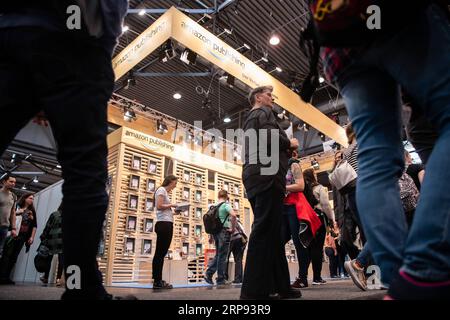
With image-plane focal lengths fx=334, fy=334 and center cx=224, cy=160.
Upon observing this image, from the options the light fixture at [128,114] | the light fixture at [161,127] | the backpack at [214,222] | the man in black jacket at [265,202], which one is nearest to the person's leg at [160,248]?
the backpack at [214,222]

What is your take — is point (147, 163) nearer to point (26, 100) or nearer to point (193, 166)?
point (193, 166)

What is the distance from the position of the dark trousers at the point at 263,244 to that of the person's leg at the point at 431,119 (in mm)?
1268

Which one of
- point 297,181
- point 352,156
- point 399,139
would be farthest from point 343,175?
point 399,139

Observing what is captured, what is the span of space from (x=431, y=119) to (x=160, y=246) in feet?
14.1

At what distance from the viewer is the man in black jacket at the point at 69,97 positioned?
3.49 ft

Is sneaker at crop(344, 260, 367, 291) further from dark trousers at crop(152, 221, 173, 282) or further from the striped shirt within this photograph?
dark trousers at crop(152, 221, 173, 282)

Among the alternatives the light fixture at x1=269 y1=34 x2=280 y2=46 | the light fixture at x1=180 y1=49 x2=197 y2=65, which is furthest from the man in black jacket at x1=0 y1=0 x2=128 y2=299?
the light fixture at x1=269 y1=34 x2=280 y2=46

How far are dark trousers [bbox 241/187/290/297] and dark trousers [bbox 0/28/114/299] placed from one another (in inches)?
43.8

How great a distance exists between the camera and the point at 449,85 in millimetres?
883

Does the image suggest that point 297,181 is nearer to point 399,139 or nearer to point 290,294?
point 290,294

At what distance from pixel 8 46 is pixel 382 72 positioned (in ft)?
4.02

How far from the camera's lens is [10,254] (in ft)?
19.7
